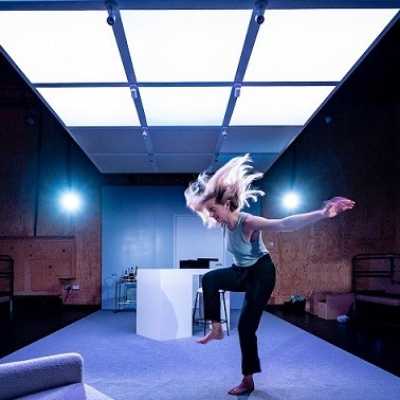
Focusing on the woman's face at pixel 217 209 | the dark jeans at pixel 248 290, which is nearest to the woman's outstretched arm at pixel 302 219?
the woman's face at pixel 217 209

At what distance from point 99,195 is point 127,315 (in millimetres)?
3070

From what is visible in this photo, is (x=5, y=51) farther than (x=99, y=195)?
No

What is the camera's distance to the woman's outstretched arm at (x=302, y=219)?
259 centimetres

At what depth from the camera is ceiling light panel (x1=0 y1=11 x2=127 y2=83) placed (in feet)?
11.2

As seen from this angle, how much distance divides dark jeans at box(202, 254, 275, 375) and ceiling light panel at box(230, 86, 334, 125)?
93.1 inches

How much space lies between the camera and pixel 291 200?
9.33 m

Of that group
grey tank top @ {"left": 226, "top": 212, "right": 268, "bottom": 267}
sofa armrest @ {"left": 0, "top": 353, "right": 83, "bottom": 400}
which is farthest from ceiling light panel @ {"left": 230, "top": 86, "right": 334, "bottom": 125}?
sofa armrest @ {"left": 0, "top": 353, "right": 83, "bottom": 400}

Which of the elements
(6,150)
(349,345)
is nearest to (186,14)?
(349,345)

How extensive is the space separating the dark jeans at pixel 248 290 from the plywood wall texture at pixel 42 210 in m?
7.17

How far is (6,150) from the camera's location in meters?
9.76

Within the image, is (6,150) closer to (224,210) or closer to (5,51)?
(5,51)

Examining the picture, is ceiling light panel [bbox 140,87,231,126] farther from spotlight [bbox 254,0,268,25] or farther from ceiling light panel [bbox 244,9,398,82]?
spotlight [bbox 254,0,268,25]

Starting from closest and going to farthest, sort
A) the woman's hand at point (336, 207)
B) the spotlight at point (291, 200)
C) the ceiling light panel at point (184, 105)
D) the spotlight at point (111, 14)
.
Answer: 1. the woman's hand at point (336, 207)
2. the spotlight at point (111, 14)
3. the ceiling light panel at point (184, 105)
4. the spotlight at point (291, 200)

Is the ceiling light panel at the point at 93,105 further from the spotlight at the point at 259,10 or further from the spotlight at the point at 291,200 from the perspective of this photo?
the spotlight at the point at 291,200
